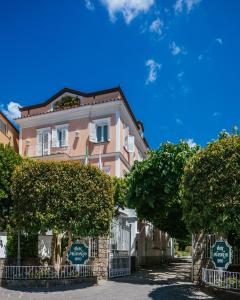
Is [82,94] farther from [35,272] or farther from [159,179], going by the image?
[35,272]

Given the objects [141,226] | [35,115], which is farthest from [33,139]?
[141,226]

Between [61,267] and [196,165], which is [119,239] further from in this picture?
[196,165]

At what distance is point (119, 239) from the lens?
19391mm

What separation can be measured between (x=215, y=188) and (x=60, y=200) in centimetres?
593

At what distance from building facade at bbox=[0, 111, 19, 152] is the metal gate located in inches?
529

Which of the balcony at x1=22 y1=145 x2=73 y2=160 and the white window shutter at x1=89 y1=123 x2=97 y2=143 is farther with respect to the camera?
the white window shutter at x1=89 y1=123 x2=97 y2=143

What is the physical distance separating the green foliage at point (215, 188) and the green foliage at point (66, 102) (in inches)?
698

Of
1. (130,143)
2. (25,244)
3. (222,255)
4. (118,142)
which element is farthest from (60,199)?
(130,143)

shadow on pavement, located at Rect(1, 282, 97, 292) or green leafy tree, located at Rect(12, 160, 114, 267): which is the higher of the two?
green leafy tree, located at Rect(12, 160, 114, 267)

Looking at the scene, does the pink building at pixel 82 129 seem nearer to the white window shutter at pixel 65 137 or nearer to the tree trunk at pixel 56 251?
the white window shutter at pixel 65 137

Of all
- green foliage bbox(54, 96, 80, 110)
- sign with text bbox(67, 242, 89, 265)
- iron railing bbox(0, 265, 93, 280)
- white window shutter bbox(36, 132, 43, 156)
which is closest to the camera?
iron railing bbox(0, 265, 93, 280)

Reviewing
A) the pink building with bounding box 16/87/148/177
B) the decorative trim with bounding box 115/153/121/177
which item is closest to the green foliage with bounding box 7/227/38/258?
the pink building with bounding box 16/87/148/177

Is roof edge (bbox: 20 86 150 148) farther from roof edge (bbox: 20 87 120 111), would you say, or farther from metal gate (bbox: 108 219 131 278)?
metal gate (bbox: 108 219 131 278)

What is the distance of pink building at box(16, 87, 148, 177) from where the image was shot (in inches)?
1094
